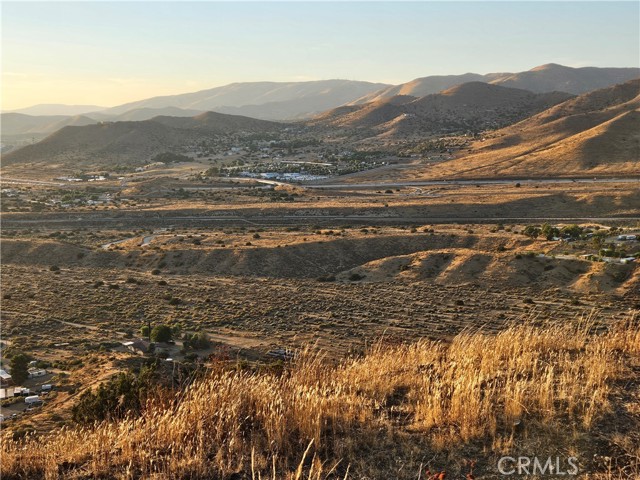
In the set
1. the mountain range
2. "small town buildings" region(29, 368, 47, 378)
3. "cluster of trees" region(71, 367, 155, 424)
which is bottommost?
"small town buildings" region(29, 368, 47, 378)

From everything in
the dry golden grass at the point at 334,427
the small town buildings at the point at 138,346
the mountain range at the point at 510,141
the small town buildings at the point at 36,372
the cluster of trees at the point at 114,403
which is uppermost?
the mountain range at the point at 510,141

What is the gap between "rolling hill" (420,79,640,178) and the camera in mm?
103250

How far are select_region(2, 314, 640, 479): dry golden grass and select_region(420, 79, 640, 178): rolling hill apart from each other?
4139 inches

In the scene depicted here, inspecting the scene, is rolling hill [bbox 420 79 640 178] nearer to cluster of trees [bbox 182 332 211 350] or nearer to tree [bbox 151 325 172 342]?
cluster of trees [bbox 182 332 211 350]

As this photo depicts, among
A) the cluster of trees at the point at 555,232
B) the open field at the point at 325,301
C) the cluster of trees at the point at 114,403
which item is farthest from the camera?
the cluster of trees at the point at 555,232

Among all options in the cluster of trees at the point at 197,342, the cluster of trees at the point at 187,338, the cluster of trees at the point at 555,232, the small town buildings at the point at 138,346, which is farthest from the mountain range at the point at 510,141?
the small town buildings at the point at 138,346

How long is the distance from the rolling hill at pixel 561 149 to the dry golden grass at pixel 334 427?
10513cm

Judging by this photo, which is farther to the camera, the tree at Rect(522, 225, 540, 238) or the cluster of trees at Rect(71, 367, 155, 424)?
the tree at Rect(522, 225, 540, 238)

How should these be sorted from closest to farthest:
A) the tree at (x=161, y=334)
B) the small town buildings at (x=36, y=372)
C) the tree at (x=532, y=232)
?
the small town buildings at (x=36, y=372) → the tree at (x=161, y=334) → the tree at (x=532, y=232)

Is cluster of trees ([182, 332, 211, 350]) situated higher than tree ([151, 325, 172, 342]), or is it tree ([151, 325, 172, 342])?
tree ([151, 325, 172, 342])

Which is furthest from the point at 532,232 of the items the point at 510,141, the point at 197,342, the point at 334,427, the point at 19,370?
the point at 510,141

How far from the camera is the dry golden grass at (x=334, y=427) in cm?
522

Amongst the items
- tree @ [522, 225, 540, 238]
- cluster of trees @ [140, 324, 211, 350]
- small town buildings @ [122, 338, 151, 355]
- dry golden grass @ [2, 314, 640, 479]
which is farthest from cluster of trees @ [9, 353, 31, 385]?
tree @ [522, 225, 540, 238]

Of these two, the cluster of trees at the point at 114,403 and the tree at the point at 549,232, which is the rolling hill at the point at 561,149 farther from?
the cluster of trees at the point at 114,403
